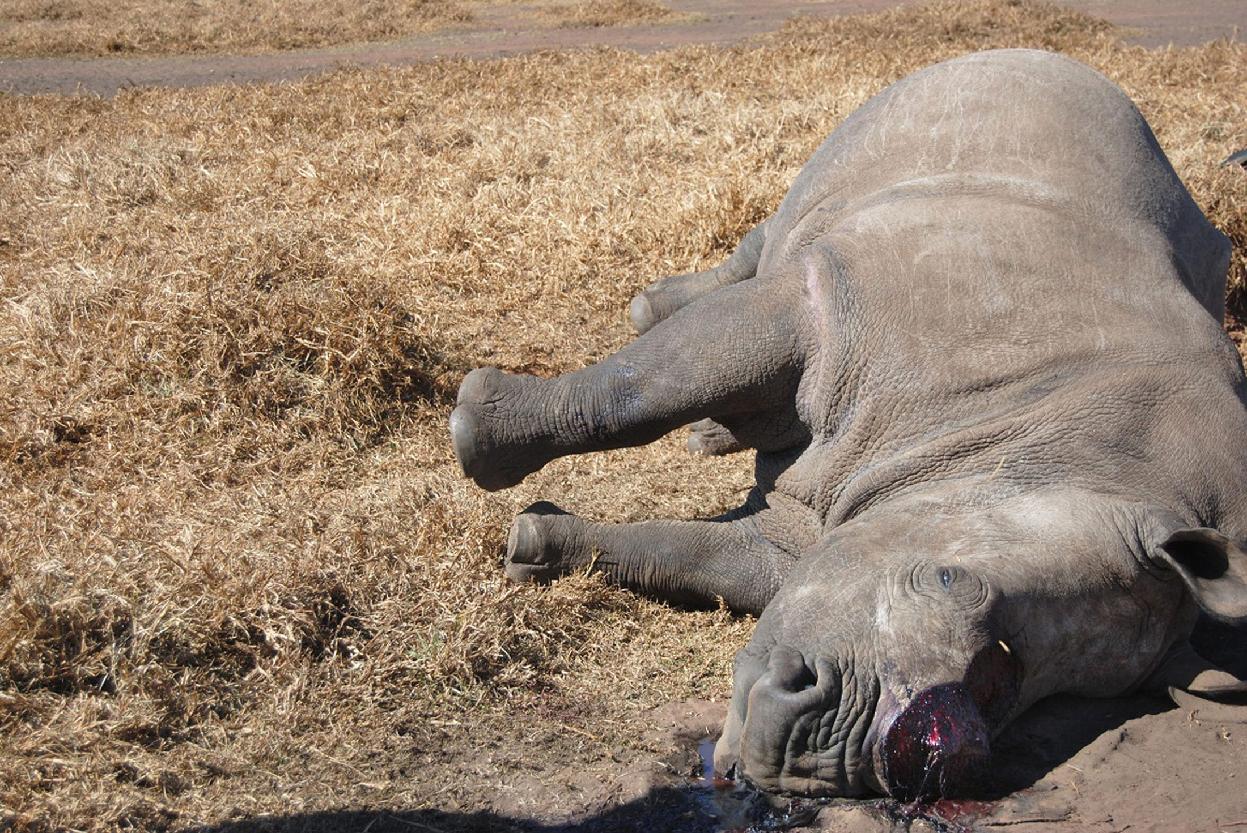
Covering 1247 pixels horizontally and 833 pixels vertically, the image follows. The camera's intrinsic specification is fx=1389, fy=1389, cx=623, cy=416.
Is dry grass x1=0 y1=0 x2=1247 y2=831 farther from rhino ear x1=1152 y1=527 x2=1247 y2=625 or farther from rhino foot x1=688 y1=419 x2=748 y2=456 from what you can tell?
rhino ear x1=1152 y1=527 x2=1247 y2=625

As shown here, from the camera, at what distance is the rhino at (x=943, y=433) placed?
3.14 metres

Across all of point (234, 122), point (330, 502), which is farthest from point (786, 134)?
point (330, 502)

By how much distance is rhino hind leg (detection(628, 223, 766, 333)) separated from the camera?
220 inches

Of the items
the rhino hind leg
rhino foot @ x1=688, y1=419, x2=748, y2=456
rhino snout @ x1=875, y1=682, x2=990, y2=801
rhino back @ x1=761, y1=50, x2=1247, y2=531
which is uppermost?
rhino back @ x1=761, y1=50, x2=1247, y2=531

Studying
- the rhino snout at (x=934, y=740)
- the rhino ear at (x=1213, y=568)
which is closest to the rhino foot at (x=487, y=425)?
the rhino snout at (x=934, y=740)

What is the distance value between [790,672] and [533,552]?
1.34 metres

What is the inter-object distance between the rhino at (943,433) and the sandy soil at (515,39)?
764cm

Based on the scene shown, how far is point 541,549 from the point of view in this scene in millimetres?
4273

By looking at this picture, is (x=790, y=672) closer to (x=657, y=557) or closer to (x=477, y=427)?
(x=657, y=557)

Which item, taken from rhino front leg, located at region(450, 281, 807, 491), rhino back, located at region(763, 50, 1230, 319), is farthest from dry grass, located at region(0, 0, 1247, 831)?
rhino back, located at region(763, 50, 1230, 319)

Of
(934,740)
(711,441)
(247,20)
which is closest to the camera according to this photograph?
(934,740)

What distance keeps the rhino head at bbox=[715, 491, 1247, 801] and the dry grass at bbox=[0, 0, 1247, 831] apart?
0.63 meters

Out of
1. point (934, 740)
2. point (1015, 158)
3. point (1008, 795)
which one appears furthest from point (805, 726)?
point (1015, 158)

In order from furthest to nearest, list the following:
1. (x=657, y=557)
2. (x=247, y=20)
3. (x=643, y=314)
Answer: (x=247, y=20) → (x=643, y=314) → (x=657, y=557)
